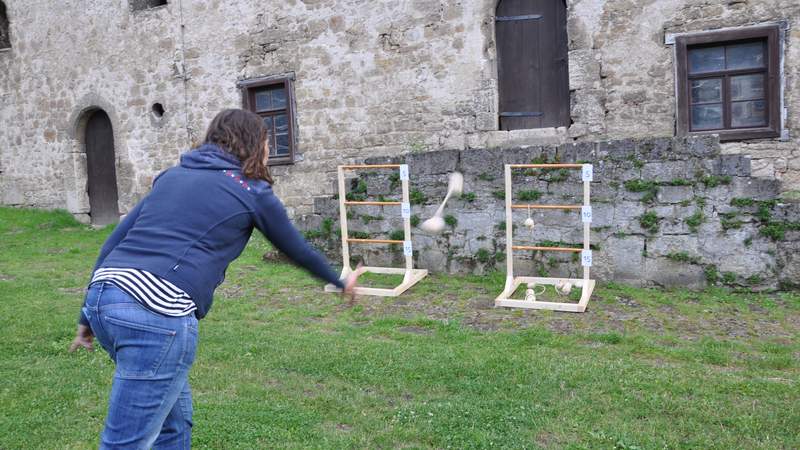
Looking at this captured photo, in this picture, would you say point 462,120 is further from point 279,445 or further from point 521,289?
point 279,445

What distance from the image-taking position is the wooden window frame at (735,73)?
331 inches

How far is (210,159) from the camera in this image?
2.51 metres

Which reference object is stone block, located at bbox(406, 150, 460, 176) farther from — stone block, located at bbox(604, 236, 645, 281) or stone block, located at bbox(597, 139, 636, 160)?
stone block, located at bbox(604, 236, 645, 281)

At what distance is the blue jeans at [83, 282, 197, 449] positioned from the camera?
227cm

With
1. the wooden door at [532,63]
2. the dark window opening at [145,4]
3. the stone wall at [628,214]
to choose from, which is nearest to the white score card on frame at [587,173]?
→ the stone wall at [628,214]

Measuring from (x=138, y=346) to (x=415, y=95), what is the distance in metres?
8.77

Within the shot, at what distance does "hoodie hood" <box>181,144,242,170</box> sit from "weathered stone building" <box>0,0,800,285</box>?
521 centimetres

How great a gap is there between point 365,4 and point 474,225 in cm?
508

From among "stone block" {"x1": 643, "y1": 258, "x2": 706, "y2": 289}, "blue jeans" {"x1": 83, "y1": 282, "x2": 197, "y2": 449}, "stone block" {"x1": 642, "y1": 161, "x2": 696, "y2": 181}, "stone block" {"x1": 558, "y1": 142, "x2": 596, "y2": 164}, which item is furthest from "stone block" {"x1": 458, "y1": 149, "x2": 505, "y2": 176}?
"blue jeans" {"x1": 83, "y1": 282, "x2": 197, "y2": 449}

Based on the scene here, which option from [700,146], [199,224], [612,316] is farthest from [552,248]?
[199,224]

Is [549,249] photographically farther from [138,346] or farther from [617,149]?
[138,346]

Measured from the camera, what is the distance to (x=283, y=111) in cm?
1197

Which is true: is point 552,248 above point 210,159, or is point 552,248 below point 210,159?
below

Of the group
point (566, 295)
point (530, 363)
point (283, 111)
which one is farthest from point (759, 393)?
point (283, 111)
